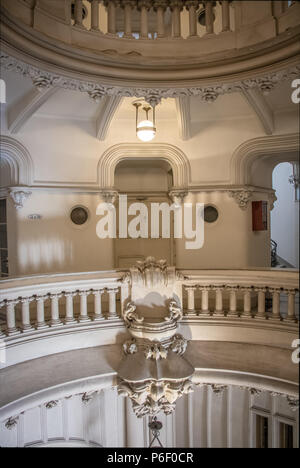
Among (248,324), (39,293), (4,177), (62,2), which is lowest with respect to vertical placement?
(248,324)

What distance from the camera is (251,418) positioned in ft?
7.55

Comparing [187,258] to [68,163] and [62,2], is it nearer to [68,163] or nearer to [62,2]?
[68,163]

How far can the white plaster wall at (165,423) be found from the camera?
7.50ft

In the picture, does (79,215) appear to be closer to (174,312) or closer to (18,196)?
(18,196)

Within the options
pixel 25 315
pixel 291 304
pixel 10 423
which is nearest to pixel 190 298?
pixel 25 315

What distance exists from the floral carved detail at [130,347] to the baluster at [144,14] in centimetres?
377

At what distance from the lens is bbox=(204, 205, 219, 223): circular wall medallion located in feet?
20.6

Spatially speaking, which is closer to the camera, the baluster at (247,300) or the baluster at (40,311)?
the baluster at (247,300)

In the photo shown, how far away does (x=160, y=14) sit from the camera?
4.05 meters

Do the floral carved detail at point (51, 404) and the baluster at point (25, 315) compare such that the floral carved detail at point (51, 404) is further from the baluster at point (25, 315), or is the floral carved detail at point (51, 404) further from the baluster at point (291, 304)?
the baluster at point (291, 304)

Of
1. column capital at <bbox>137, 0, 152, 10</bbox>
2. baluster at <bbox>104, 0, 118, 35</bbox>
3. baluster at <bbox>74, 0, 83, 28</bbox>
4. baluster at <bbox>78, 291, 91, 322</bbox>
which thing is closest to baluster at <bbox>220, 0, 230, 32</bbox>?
column capital at <bbox>137, 0, 152, 10</bbox>

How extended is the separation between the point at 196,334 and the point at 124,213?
421 centimetres

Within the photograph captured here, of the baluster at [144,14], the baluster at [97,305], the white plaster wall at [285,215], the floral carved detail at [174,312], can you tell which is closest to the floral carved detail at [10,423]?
the baluster at [97,305]

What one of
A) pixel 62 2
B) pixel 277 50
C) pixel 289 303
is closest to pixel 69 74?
pixel 62 2
